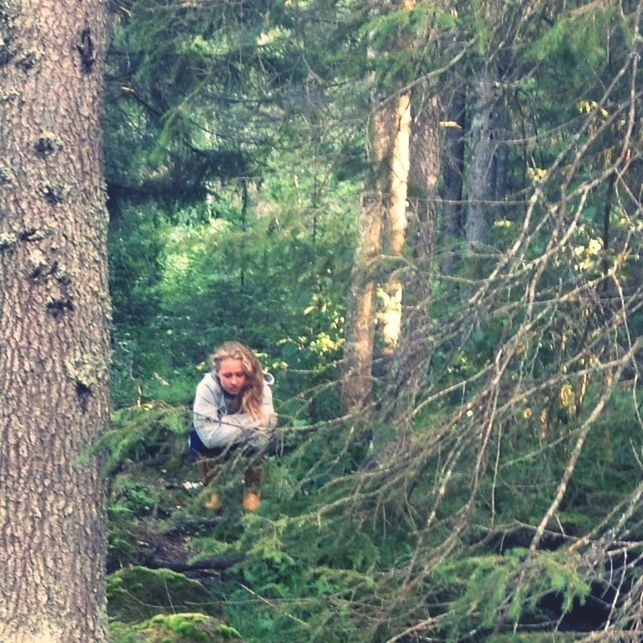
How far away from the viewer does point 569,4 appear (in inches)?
200

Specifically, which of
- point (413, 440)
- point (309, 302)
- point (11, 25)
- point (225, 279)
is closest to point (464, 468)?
point (413, 440)

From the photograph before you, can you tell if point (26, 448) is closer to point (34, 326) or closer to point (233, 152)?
point (34, 326)

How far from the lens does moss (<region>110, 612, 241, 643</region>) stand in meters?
6.05

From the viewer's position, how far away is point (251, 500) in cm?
528

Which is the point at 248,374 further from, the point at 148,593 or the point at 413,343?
the point at 413,343

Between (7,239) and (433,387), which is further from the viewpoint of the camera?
(7,239)

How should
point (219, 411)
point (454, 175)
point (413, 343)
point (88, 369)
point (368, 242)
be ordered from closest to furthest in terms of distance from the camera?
point (413, 343) < point (88, 369) < point (219, 411) < point (368, 242) < point (454, 175)

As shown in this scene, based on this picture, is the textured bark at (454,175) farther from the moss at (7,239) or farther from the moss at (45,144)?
the moss at (7,239)

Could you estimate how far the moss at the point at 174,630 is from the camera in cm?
605

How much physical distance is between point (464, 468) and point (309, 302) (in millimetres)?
8754

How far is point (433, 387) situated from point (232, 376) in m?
2.32

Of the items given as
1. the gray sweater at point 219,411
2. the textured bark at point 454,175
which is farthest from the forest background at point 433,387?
the textured bark at point 454,175

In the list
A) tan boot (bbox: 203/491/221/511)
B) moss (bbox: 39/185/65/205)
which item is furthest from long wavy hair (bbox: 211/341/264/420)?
moss (bbox: 39/185/65/205)

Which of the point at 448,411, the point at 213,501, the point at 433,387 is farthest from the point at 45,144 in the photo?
the point at 448,411
